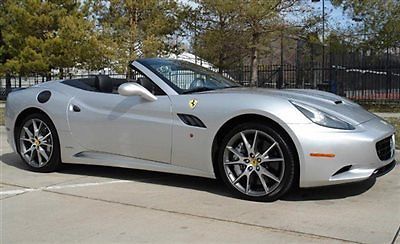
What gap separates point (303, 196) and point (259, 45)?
1537 centimetres

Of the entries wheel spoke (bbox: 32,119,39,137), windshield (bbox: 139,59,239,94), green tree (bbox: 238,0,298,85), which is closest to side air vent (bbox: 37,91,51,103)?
wheel spoke (bbox: 32,119,39,137)

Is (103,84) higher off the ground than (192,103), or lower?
higher

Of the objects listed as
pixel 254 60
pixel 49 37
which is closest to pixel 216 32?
pixel 254 60

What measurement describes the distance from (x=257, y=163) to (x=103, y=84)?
7.47 ft

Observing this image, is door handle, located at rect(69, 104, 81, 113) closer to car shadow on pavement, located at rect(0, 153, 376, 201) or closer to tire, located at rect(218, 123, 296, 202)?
car shadow on pavement, located at rect(0, 153, 376, 201)

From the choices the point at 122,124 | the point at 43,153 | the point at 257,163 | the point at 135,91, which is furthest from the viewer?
the point at 43,153

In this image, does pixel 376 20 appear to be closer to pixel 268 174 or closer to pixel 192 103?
pixel 192 103

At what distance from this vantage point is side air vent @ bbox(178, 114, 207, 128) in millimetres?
4840

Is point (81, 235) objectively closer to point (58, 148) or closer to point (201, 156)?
point (201, 156)

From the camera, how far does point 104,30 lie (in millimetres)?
21297

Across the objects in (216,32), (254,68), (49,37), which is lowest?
(254,68)

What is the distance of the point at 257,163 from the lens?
461 centimetres

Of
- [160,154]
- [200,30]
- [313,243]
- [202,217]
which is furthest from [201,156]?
[200,30]

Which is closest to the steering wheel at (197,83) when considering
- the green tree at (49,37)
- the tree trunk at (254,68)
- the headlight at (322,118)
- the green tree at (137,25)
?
the headlight at (322,118)
